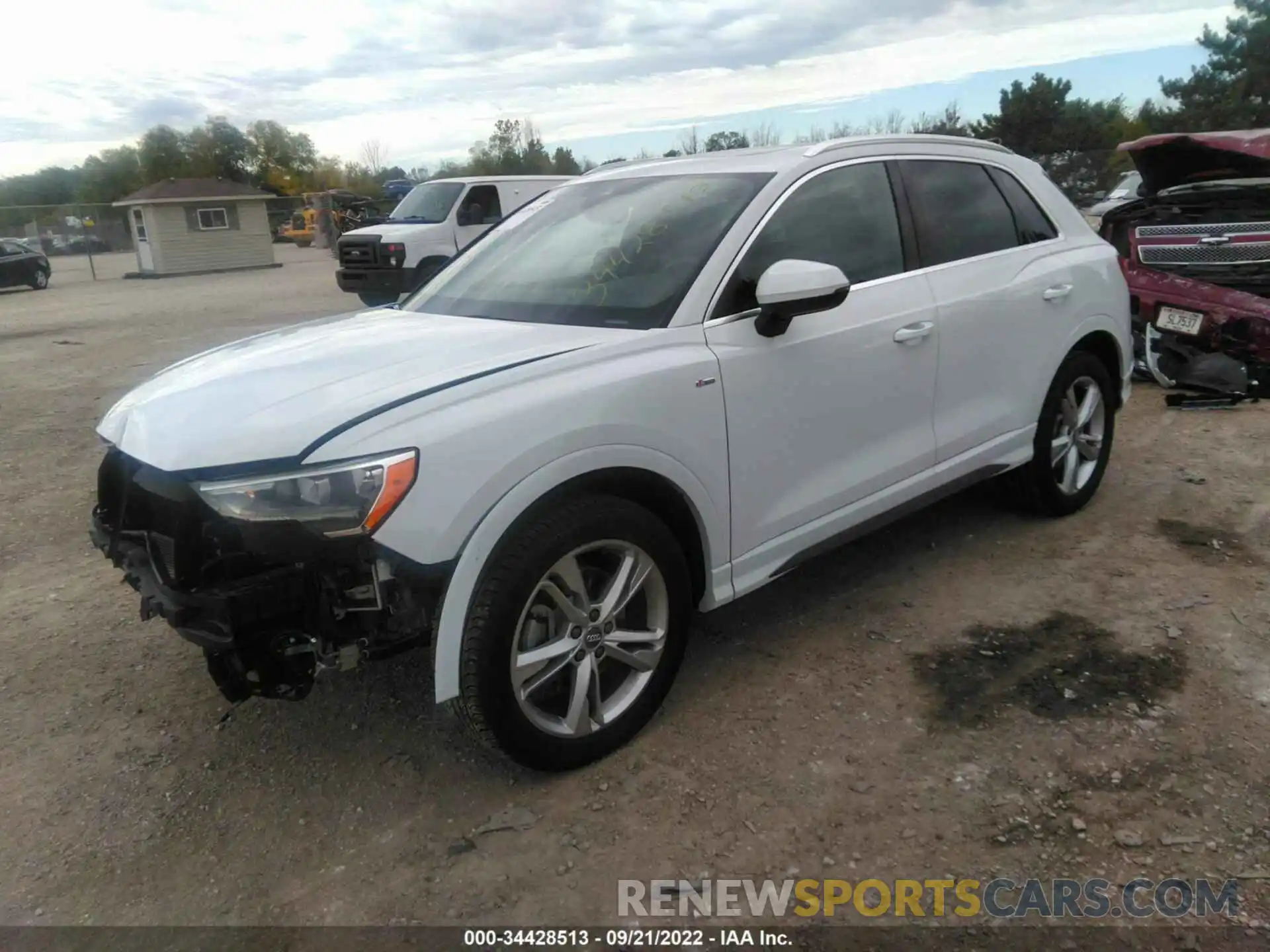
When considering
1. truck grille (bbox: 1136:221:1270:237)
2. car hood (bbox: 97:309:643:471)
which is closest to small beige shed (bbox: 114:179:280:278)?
truck grille (bbox: 1136:221:1270:237)

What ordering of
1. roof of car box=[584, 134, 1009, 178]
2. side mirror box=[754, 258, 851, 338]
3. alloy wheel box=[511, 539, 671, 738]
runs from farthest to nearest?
roof of car box=[584, 134, 1009, 178] < side mirror box=[754, 258, 851, 338] < alloy wheel box=[511, 539, 671, 738]

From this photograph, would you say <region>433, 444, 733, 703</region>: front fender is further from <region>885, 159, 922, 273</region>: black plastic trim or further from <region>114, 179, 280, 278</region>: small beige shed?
<region>114, 179, 280, 278</region>: small beige shed

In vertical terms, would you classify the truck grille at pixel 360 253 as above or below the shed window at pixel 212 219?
below

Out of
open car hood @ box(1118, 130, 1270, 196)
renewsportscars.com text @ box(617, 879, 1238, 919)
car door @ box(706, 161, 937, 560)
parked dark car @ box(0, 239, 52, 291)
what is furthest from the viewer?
parked dark car @ box(0, 239, 52, 291)

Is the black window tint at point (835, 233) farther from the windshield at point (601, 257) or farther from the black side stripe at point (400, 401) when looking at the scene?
the black side stripe at point (400, 401)

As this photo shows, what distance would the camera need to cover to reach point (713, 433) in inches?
120

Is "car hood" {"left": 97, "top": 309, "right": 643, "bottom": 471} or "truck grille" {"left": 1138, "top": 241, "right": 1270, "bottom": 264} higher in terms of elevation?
"car hood" {"left": 97, "top": 309, "right": 643, "bottom": 471}

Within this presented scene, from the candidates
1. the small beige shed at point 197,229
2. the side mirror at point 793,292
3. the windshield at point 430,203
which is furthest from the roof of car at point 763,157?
the small beige shed at point 197,229

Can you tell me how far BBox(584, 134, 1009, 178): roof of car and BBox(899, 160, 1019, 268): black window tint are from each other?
0.13 m

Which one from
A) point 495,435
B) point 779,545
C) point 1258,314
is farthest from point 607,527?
point 1258,314

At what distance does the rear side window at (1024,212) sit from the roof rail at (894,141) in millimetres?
158

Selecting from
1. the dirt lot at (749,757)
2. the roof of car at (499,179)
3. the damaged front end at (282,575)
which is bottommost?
the dirt lot at (749,757)

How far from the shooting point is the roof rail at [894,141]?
3666mm

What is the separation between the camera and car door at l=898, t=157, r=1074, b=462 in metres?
3.91
